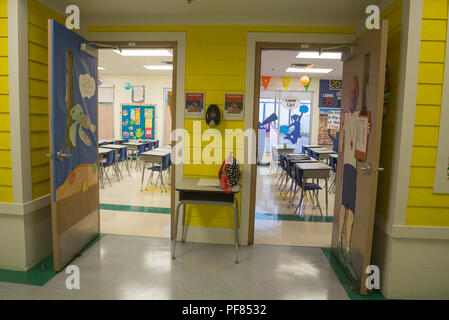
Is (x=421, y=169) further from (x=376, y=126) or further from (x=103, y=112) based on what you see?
(x=103, y=112)

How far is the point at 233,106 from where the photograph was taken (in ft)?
11.4

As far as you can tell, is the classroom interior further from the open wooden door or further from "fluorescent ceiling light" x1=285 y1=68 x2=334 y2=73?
"fluorescent ceiling light" x1=285 y1=68 x2=334 y2=73

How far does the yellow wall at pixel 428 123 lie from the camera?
2.33 meters

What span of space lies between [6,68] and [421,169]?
3527mm

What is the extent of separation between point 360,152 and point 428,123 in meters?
0.54

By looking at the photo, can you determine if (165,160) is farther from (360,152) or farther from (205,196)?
(360,152)

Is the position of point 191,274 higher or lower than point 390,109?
lower

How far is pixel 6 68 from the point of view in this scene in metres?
2.67

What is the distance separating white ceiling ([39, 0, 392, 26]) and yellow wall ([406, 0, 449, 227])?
0.63 meters

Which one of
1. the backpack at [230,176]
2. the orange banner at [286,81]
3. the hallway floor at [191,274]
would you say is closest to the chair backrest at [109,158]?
the hallway floor at [191,274]

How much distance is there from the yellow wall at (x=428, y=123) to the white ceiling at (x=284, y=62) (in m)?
3.74

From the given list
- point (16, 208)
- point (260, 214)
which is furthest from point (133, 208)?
point (16, 208)

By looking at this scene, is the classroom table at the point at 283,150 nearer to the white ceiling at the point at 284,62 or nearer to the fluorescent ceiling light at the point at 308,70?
the white ceiling at the point at 284,62

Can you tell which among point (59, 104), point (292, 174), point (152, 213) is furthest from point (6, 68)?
point (292, 174)
